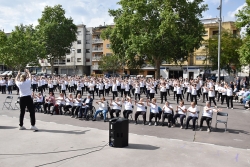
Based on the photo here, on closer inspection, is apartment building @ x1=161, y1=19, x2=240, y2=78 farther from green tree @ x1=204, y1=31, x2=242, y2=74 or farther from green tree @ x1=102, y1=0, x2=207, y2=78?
green tree @ x1=102, y1=0, x2=207, y2=78

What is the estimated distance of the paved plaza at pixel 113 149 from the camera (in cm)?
695

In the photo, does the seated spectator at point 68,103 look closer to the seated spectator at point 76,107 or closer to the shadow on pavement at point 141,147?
the seated spectator at point 76,107

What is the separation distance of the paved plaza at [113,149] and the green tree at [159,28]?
2461 cm

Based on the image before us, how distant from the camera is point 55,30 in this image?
198ft

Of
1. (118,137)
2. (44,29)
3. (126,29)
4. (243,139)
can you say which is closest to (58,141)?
(118,137)

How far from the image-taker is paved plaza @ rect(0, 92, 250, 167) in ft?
22.8

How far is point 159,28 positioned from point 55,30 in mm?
32477

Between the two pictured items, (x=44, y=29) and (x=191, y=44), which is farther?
(x=44, y=29)

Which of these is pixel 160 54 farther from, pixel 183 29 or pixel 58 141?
pixel 58 141

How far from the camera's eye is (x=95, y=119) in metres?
13.5

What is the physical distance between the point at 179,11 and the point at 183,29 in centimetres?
253

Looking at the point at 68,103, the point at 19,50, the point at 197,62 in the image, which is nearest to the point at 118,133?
the point at 68,103

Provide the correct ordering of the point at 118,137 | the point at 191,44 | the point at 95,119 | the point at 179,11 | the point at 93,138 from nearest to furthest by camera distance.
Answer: the point at 118,137 → the point at 93,138 → the point at 95,119 → the point at 191,44 → the point at 179,11

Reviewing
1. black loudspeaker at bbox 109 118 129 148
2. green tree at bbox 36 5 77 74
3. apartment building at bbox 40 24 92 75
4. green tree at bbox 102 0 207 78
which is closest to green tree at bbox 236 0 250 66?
green tree at bbox 102 0 207 78
